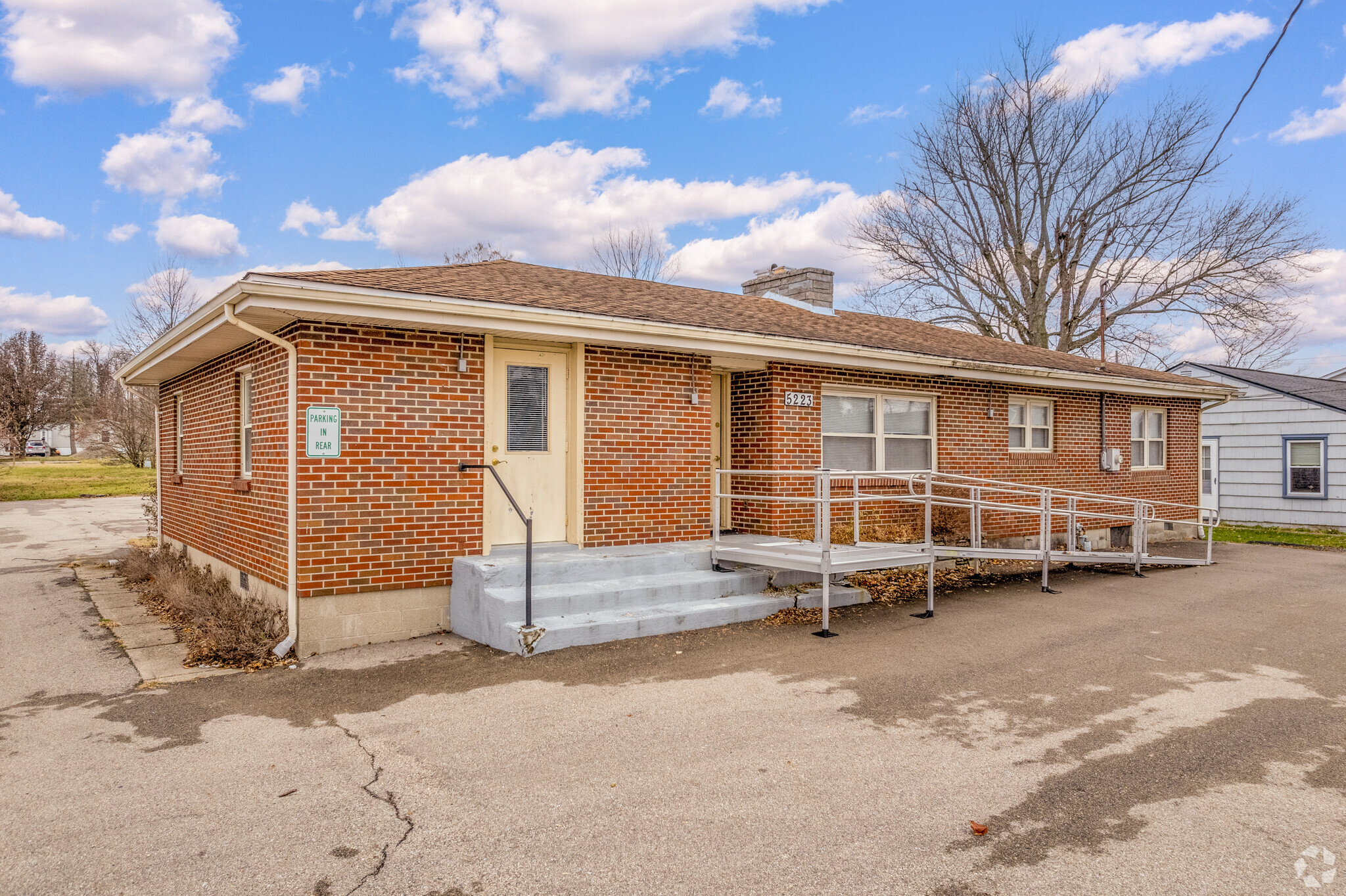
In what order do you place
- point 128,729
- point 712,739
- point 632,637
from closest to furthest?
point 712,739 < point 128,729 < point 632,637

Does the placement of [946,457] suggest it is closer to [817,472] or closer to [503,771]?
[817,472]

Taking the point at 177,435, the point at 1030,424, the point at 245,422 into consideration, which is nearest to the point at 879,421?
the point at 1030,424

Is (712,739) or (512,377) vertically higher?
(512,377)

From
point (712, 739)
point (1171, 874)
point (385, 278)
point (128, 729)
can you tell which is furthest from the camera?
point (385, 278)

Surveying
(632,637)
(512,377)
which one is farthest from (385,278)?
(632,637)

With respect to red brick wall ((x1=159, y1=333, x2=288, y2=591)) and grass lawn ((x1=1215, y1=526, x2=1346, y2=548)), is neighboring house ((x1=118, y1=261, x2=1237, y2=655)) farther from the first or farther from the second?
grass lawn ((x1=1215, y1=526, x2=1346, y2=548))

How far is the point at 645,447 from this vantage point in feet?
29.1

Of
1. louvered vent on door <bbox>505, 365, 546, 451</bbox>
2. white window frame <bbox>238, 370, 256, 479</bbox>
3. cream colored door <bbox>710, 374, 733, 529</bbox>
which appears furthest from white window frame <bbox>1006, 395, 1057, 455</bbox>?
white window frame <bbox>238, 370, 256, 479</bbox>

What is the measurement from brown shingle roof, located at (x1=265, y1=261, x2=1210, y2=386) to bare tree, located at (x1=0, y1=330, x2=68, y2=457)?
3869 centimetres

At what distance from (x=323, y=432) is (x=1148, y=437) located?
48.6 feet

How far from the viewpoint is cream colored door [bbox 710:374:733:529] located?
1023 cm

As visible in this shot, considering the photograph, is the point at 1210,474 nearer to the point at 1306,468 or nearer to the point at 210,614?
the point at 1306,468

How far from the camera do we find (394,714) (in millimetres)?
5289

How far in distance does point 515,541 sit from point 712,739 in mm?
4059
